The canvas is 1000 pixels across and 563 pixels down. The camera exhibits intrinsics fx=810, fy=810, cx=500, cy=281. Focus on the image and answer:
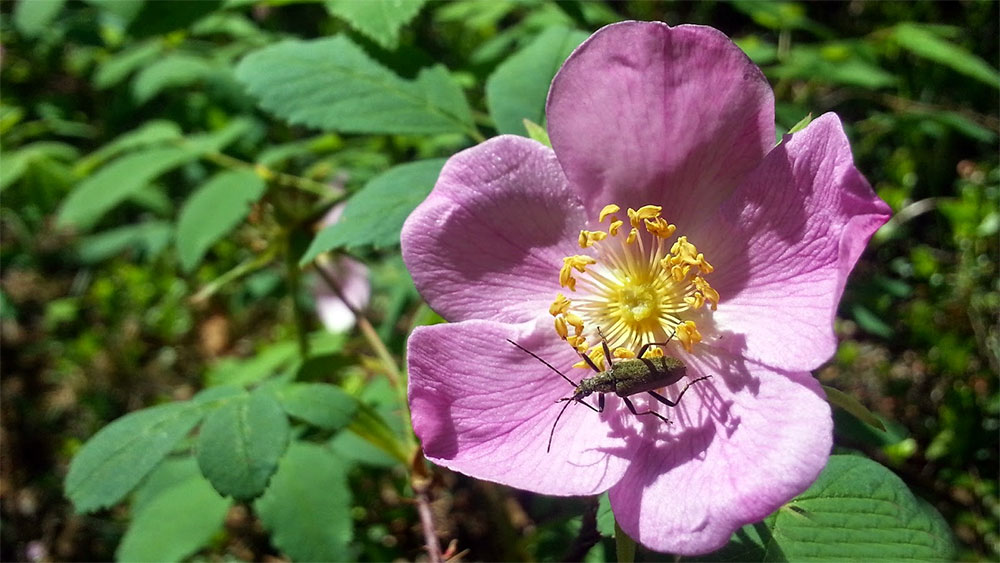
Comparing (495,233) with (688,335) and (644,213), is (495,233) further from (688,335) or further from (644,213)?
(688,335)

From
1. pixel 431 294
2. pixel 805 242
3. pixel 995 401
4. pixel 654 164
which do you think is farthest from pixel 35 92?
pixel 995 401

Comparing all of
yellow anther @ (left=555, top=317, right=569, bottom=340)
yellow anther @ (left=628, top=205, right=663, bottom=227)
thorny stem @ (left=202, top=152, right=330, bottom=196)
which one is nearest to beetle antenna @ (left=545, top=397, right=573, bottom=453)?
yellow anther @ (left=555, top=317, right=569, bottom=340)

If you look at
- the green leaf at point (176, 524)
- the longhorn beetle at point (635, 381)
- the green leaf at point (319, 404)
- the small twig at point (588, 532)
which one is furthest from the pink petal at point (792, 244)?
the green leaf at point (176, 524)

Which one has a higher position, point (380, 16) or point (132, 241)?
point (380, 16)

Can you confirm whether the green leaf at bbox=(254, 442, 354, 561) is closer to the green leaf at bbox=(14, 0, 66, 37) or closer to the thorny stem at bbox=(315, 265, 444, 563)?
the thorny stem at bbox=(315, 265, 444, 563)

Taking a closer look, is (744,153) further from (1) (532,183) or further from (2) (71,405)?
(2) (71,405)

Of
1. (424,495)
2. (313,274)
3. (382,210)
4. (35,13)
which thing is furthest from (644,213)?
(313,274)

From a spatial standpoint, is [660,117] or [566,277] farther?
[566,277]

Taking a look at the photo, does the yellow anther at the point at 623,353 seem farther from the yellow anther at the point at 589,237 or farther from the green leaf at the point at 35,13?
the green leaf at the point at 35,13
